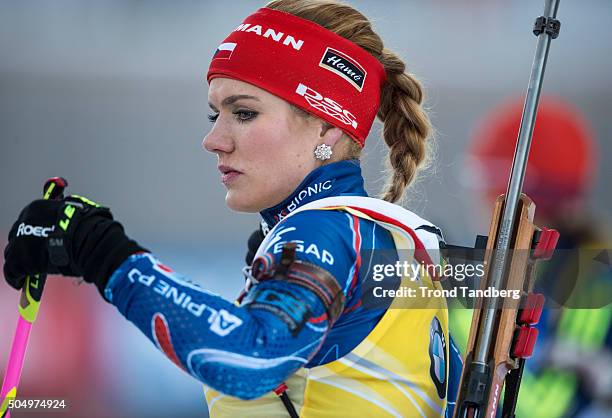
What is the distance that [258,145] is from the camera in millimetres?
1784

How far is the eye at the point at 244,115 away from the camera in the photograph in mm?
1797

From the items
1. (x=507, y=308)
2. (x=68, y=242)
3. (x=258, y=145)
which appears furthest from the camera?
(x=258, y=145)

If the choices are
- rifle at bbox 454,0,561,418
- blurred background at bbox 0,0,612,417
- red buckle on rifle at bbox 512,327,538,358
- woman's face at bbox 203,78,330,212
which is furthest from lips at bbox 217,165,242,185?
blurred background at bbox 0,0,612,417

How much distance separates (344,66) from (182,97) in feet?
9.06

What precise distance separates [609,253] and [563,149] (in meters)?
1.24

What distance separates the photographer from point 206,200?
4.45 m

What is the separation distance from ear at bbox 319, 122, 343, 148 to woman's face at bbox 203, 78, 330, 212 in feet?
0.11

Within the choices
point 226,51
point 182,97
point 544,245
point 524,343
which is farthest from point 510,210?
point 182,97

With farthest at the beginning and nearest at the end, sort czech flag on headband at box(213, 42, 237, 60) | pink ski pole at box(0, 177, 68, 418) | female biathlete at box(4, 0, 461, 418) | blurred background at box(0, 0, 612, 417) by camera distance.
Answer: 1. blurred background at box(0, 0, 612, 417)
2. czech flag on headband at box(213, 42, 237, 60)
3. pink ski pole at box(0, 177, 68, 418)
4. female biathlete at box(4, 0, 461, 418)

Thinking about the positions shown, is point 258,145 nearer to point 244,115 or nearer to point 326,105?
point 244,115

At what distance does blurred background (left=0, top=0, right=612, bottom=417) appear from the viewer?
4371mm

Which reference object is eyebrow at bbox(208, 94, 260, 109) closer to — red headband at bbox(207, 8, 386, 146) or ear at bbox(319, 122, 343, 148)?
red headband at bbox(207, 8, 386, 146)

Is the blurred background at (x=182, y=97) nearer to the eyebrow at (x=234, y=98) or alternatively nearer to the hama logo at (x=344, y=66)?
the hama logo at (x=344, y=66)

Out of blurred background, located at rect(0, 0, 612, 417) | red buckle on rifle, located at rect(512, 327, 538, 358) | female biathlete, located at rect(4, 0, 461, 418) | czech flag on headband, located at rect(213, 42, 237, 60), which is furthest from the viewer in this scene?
blurred background, located at rect(0, 0, 612, 417)
